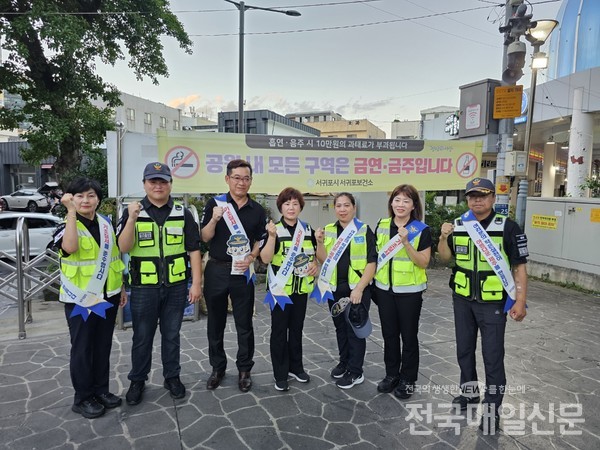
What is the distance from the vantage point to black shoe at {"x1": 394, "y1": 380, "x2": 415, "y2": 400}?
11.3ft

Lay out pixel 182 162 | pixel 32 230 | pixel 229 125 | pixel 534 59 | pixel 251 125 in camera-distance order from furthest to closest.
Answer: pixel 229 125, pixel 251 125, pixel 32 230, pixel 534 59, pixel 182 162

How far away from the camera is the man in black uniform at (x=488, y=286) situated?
2977mm

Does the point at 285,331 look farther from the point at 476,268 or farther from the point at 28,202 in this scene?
the point at 28,202

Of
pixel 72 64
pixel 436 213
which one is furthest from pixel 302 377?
pixel 72 64

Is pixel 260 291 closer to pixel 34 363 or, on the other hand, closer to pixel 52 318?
pixel 52 318

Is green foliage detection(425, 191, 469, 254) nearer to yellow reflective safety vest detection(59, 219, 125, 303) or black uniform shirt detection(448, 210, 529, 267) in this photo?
black uniform shirt detection(448, 210, 529, 267)

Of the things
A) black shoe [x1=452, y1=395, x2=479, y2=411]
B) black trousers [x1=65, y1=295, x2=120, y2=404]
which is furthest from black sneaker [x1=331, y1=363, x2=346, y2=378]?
black trousers [x1=65, y1=295, x2=120, y2=404]

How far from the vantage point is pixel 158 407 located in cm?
328

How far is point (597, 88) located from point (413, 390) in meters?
14.1

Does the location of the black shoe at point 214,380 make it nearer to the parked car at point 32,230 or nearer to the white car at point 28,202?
the parked car at point 32,230

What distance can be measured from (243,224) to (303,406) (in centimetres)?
157

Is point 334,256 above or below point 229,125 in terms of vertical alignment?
below

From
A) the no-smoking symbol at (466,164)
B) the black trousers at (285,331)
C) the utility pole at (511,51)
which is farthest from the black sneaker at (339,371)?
the no-smoking symbol at (466,164)

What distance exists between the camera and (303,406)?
3.33 metres
